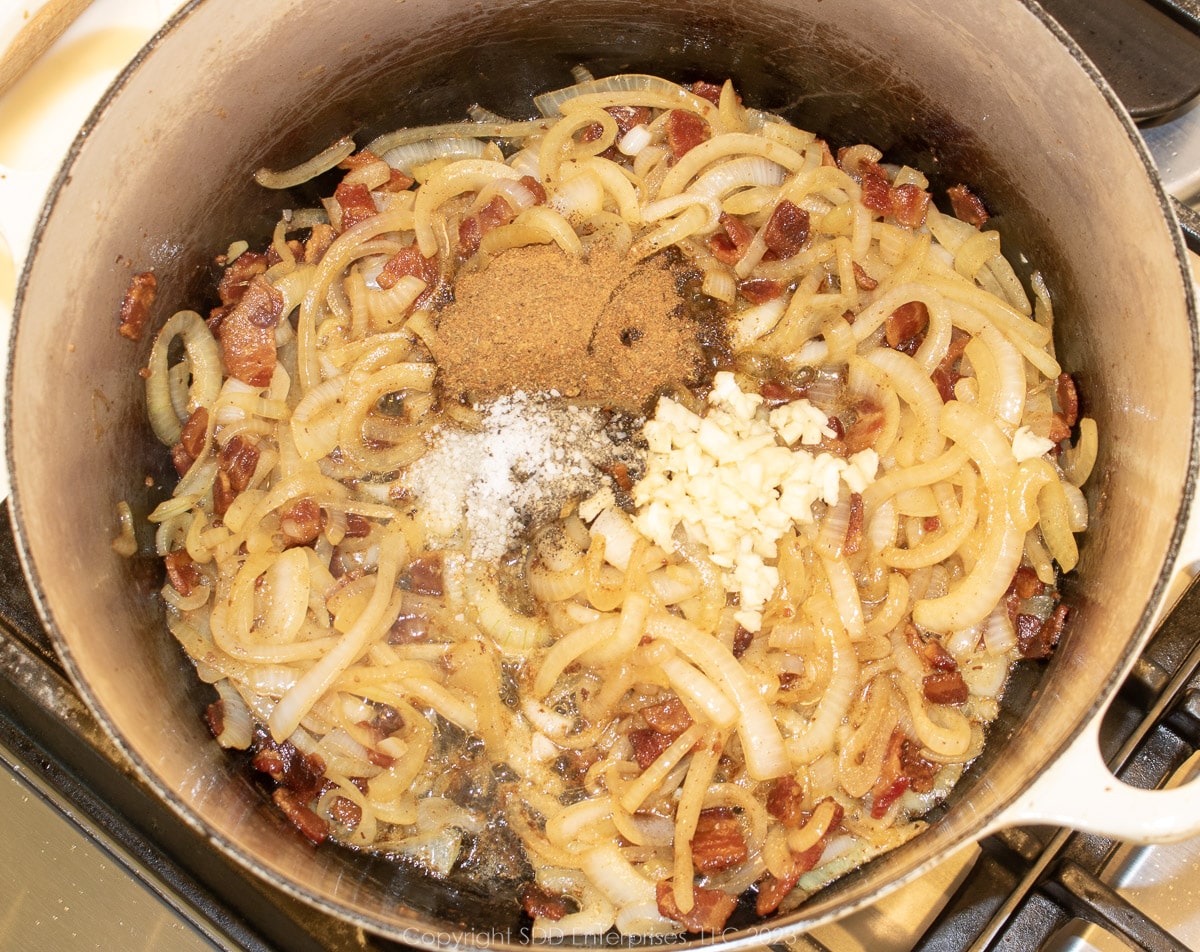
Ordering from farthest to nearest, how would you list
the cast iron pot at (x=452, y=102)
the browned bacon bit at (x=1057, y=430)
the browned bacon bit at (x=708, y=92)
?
1. the browned bacon bit at (x=708, y=92)
2. the browned bacon bit at (x=1057, y=430)
3. the cast iron pot at (x=452, y=102)

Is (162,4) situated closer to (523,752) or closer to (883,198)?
(883,198)

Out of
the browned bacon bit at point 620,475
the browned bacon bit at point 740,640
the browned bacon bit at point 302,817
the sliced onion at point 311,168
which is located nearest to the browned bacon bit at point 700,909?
the browned bacon bit at point 740,640

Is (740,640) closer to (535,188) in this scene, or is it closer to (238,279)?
(535,188)

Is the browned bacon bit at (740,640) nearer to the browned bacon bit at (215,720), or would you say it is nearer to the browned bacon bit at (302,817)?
the browned bacon bit at (302,817)

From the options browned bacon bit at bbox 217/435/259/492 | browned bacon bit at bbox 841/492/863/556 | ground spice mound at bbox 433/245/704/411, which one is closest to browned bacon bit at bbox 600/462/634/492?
ground spice mound at bbox 433/245/704/411

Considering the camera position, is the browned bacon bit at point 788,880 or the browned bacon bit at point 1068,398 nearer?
the browned bacon bit at point 788,880

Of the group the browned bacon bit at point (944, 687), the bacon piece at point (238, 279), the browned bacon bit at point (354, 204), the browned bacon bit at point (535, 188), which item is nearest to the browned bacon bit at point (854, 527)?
the browned bacon bit at point (944, 687)

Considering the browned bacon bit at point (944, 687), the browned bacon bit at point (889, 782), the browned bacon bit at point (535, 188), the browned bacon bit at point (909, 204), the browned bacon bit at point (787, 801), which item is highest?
the browned bacon bit at point (909, 204)

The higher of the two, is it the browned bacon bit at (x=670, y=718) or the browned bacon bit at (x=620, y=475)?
the browned bacon bit at (x=620, y=475)

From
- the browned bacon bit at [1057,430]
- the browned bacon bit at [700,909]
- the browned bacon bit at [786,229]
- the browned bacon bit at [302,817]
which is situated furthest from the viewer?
the browned bacon bit at [786,229]

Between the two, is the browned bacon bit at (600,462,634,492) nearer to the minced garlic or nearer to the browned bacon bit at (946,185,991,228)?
the minced garlic
